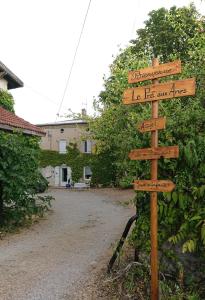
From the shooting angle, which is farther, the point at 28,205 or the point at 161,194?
the point at 28,205

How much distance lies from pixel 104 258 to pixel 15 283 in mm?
1995

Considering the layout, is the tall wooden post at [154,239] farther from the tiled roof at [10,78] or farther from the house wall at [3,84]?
the house wall at [3,84]

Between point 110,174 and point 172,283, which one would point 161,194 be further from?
point 110,174

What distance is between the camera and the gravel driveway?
627 centimetres

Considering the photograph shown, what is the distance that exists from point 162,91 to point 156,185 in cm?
119

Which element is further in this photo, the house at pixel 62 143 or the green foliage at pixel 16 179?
the house at pixel 62 143

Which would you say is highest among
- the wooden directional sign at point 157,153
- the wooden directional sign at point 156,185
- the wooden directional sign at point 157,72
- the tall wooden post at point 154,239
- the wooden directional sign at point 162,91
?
the wooden directional sign at point 157,72

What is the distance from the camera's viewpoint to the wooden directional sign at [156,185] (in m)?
5.06

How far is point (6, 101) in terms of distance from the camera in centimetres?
2052

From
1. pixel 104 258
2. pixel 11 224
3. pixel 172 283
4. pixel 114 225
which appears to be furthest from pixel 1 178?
pixel 172 283

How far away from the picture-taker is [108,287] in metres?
6.11

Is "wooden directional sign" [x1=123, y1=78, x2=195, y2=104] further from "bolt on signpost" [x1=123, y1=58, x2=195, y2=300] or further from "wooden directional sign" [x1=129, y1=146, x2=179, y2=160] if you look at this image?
"wooden directional sign" [x1=129, y1=146, x2=179, y2=160]

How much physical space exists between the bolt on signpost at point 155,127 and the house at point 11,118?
821 cm

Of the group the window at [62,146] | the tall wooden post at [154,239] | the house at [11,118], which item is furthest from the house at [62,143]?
the tall wooden post at [154,239]
